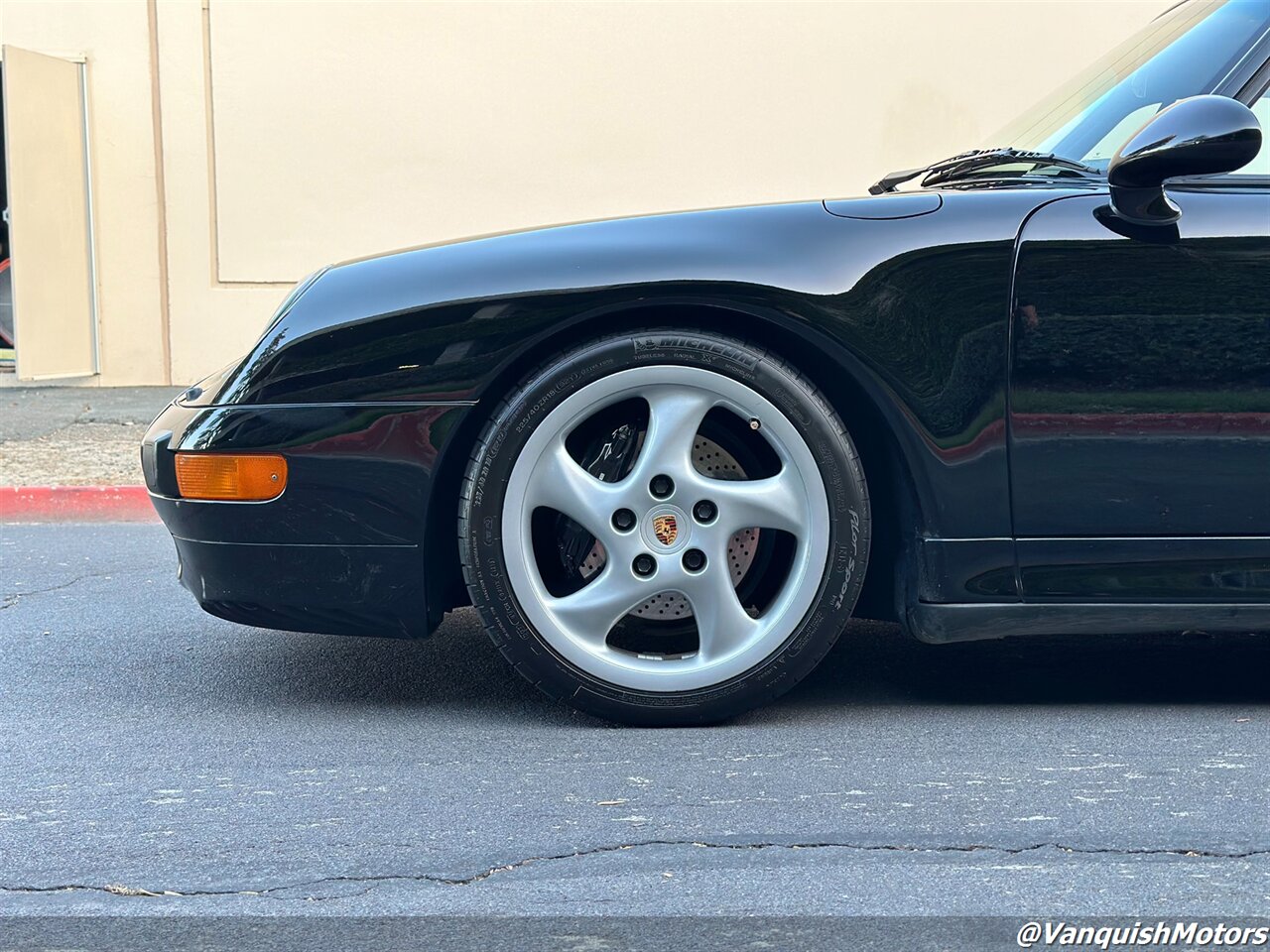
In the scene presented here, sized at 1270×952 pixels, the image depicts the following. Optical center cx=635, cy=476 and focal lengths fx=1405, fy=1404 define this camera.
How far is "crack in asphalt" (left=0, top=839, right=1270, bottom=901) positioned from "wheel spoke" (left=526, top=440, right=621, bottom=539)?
68 centimetres

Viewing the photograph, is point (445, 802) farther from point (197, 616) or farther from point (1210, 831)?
point (197, 616)

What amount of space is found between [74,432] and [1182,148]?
683 cm

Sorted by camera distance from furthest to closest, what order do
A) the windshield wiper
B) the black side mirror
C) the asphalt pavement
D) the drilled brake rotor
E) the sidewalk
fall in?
the sidewalk → the windshield wiper → the drilled brake rotor → the black side mirror → the asphalt pavement

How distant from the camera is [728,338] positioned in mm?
2738

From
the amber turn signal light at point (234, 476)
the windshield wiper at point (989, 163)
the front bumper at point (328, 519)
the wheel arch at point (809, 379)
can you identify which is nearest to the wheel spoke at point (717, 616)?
the wheel arch at point (809, 379)

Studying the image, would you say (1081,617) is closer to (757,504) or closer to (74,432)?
(757,504)

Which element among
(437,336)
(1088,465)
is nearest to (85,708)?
(437,336)

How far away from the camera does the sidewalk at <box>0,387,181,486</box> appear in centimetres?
650

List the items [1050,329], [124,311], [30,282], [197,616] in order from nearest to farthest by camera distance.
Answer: [1050,329], [197,616], [30,282], [124,311]

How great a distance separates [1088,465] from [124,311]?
9.52m

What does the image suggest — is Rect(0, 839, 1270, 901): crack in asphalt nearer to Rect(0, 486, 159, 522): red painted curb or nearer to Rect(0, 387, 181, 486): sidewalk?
Rect(0, 486, 159, 522): red painted curb

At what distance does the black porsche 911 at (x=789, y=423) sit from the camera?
2.65 meters

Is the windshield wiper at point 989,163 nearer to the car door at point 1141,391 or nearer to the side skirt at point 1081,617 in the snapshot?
the car door at point 1141,391

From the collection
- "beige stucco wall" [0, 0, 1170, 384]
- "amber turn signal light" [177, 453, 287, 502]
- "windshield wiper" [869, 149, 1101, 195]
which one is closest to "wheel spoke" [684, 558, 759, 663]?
"amber turn signal light" [177, 453, 287, 502]
